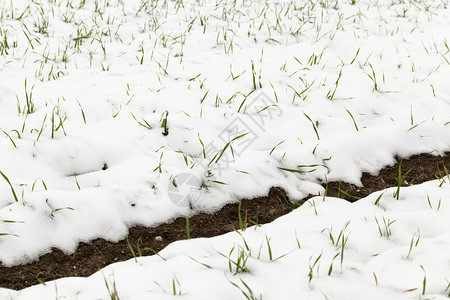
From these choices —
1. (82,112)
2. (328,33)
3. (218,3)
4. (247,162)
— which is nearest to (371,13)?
(328,33)

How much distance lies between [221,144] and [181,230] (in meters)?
0.70

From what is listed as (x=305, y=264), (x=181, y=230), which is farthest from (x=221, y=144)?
(x=305, y=264)

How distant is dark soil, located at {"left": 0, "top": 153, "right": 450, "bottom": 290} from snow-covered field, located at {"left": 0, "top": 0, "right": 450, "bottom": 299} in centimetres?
5

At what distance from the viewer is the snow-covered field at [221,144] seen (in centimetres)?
168

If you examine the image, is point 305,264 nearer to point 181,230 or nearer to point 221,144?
point 181,230

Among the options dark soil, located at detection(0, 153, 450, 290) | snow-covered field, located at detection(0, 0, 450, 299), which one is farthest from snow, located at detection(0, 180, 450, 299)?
dark soil, located at detection(0, 153, 450, 290)

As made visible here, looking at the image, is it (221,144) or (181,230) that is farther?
(221,144)

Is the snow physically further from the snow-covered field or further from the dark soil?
the dark soil

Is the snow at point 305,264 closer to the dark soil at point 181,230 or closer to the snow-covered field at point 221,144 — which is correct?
the snow-covered field at point 221,144

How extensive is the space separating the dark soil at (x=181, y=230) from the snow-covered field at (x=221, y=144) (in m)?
0.05

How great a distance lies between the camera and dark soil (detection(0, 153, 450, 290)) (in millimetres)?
1808

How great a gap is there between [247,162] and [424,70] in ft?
6.84

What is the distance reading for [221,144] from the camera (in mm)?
2633

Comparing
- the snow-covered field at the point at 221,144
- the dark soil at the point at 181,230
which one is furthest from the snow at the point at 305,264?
the dark soil at the point at 181,230
